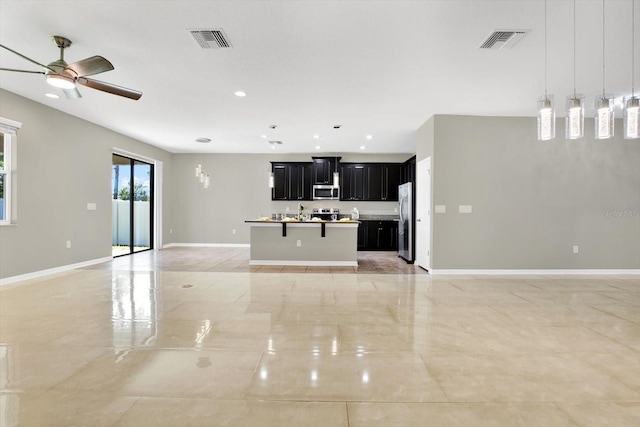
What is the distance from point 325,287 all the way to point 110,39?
3.81 meters

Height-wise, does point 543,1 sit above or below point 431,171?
above

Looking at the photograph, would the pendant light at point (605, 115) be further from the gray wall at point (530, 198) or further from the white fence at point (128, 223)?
the white fence at point (128, 223)

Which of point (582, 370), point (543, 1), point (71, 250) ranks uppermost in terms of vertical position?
point (543, 1)

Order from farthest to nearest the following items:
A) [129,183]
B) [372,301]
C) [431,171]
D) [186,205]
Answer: [186,205], [129,183], [431,171], [372,301]

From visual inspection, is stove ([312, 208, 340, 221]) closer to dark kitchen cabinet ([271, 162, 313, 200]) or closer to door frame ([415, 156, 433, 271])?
dark kitchen cabinet ([271, 162, 313, 200])

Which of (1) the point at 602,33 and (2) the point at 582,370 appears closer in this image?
(2) the point at 582,370

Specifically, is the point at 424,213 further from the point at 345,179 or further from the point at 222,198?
the point at 222,198

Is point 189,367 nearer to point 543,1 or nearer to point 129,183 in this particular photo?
point 543,1

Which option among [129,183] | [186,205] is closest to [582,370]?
[129,183]


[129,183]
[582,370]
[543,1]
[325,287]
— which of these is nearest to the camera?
[582,370]

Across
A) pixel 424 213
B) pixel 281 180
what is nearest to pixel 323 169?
pixel 281 180

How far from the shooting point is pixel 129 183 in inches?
308

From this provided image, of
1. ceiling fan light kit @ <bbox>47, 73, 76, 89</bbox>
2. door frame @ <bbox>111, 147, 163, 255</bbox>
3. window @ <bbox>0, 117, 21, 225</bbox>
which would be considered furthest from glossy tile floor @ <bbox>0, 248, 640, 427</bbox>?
door frame @ <bbox>111, 147, 163, 255</bbox>

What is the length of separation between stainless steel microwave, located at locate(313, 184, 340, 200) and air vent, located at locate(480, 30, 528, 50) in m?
6.13
